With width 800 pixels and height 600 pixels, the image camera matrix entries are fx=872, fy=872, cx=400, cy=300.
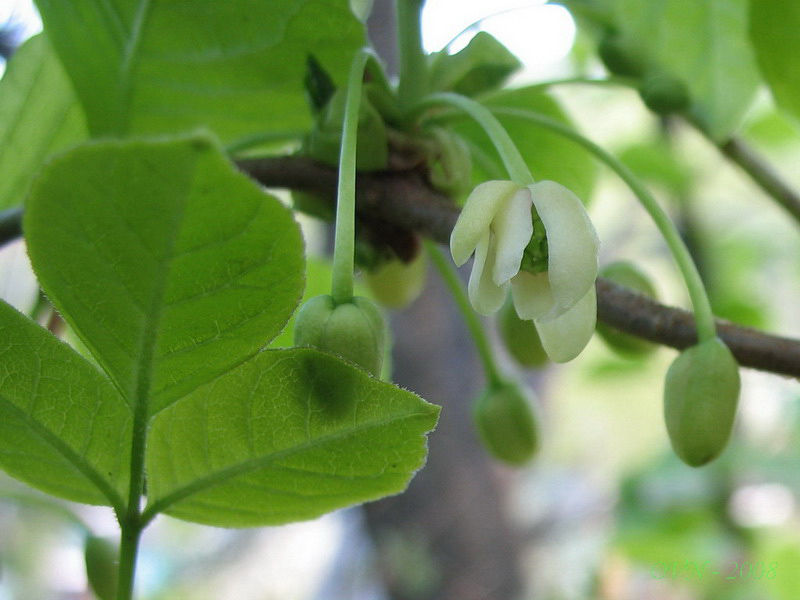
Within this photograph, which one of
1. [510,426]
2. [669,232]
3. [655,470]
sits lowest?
[655,470]

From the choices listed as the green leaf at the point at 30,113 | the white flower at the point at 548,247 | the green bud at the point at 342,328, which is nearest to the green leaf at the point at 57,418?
the green bud at the point at 342,328

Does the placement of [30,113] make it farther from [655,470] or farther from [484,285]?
[655,470]

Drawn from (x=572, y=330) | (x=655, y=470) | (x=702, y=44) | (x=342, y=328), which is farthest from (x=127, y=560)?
(x=655, y=470)

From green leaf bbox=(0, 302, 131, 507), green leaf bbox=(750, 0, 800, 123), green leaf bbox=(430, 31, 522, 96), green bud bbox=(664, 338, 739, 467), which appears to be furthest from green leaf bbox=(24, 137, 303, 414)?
green leaf bbox=(750, 0, 800, 123)

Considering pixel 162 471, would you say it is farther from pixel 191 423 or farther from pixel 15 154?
pixel 15 154

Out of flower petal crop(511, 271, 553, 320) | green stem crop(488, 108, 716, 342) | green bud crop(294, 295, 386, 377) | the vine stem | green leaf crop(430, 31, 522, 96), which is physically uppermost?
green bud crop(294, 295, 386, 377)

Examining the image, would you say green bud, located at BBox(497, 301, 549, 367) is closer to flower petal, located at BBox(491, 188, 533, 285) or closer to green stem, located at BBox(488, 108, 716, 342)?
green stem, located at BBox(488, 108, 716, 342)

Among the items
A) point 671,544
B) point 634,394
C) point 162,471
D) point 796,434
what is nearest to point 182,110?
point 162,471
